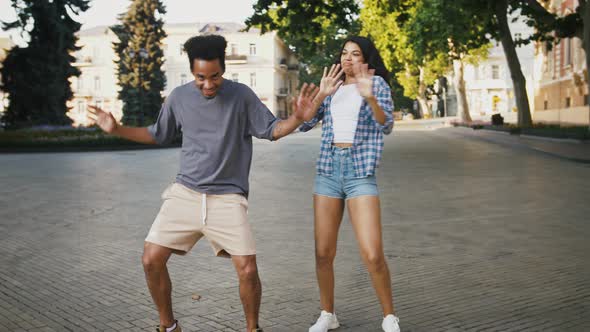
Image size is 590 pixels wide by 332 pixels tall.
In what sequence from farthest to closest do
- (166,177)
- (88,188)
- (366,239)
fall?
(166,177)
(88,188)
(366,239)

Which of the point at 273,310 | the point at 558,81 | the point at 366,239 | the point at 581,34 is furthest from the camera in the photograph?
the point at 558,81

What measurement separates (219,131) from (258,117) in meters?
0.22

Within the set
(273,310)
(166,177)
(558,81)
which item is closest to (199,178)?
(273,310)

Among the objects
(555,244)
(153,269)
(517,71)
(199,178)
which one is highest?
(517,71)

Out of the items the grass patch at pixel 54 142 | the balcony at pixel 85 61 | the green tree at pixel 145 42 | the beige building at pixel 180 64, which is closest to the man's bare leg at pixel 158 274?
the grass patch at pixel 54 142

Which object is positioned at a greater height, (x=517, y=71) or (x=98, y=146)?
(x=517, y=71)

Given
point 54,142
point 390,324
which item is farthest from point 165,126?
point 54,142

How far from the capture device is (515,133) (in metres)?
32.2

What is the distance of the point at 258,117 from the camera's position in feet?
12.4

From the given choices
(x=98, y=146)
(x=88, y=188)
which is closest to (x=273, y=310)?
(x=88, y=188)

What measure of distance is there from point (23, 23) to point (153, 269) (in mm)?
31884

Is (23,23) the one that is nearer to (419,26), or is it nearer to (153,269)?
(419,26)

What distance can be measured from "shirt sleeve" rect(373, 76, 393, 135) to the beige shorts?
0.92 metres

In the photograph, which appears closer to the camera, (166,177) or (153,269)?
(153,269)
